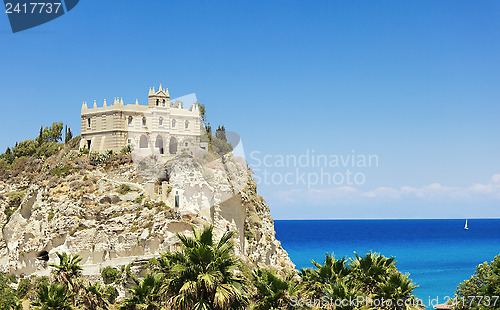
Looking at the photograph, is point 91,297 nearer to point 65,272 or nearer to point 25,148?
point 65,272

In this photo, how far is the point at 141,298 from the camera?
116 feet

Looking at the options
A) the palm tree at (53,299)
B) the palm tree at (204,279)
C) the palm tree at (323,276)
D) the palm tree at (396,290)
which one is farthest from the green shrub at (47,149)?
the palm tree at (396,290)

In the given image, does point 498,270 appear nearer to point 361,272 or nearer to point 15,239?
point 361,272

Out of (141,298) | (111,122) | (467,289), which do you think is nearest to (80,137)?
(111,122)

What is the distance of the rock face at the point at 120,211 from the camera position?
67875mm

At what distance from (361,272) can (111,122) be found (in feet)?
178

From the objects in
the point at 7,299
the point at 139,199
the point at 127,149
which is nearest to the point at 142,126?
the point at 127,149

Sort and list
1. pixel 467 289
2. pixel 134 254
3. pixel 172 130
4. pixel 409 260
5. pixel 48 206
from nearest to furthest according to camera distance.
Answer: pixel 467 289
pixel 134 254
pixel 48 206
pixel 172 130
pixel 409 260

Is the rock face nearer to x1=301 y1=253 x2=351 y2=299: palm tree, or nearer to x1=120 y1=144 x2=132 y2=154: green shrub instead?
x1=120 y1=144 x2=132 y2=154: green shrub

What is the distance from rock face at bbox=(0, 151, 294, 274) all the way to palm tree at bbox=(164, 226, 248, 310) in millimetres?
31091

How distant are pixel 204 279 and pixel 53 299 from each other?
11213mm

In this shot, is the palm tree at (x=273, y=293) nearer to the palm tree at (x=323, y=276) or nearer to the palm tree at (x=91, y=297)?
the palm tree at (x=323, y=276)

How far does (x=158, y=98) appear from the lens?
3403 inches

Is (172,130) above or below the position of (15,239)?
above
